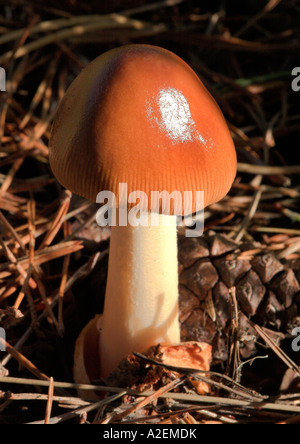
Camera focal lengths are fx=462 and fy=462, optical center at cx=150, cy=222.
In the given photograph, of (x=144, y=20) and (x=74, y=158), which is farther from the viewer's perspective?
(x=144, y=20)

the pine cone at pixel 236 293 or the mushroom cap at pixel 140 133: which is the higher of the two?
the mushroom cap at pixel 140 133

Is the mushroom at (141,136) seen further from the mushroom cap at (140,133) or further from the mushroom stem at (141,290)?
the mushroom stem at (141,290)

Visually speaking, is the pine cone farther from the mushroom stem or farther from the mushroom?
the mushroom

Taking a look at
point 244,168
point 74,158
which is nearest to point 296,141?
point 244,168

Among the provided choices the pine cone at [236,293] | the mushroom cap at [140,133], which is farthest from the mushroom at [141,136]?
the pine cone at [236,293]

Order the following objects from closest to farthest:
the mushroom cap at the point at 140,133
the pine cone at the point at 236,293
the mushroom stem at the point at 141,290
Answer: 1. the mushroom cap at the point at 140,133
2. the mushroom stem at the point at 141,290
3. the pine cone at the point at 236,293

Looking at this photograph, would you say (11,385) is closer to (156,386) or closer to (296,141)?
(156,386)
